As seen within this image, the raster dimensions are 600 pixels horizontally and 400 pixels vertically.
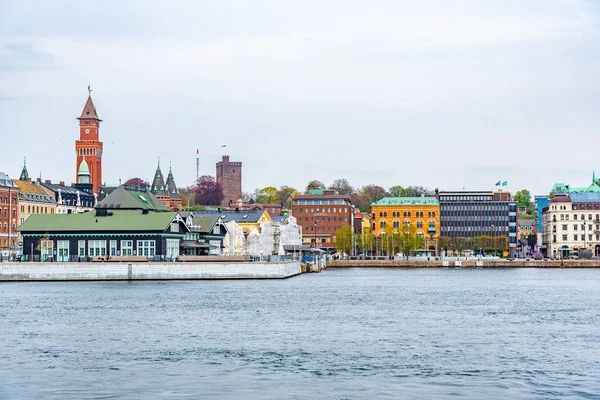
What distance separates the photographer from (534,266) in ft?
528

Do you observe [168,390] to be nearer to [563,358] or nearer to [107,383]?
[107,383]

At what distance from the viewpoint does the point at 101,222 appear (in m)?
103

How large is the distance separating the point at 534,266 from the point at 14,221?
8600cm

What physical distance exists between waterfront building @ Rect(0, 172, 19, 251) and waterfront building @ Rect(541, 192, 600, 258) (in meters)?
102

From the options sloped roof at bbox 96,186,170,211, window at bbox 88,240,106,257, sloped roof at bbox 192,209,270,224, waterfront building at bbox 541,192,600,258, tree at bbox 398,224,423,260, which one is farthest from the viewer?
waterfront building at bbox 541,192,600,258

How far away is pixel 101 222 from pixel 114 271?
11.0 metres

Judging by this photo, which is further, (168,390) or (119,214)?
(119,214)

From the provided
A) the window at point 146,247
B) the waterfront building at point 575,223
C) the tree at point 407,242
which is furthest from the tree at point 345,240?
the window at point 146,247

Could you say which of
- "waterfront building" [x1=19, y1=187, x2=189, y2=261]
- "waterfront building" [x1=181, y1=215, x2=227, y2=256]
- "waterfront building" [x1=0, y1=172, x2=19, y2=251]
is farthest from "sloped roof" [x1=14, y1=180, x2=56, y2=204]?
"waterfront building" [x1=19, y1=187, x2=189, y2=261]

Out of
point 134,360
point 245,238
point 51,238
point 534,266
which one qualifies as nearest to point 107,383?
point 134,360

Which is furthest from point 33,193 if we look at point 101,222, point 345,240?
point 101,222

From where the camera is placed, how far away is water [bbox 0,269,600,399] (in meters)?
33.0

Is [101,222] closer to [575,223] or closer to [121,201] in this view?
[121,201]

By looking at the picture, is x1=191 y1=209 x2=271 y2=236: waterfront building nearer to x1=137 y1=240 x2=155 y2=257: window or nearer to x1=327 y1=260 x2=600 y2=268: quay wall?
x1=327 y1=260 x2=600 y2=268: quay wall
